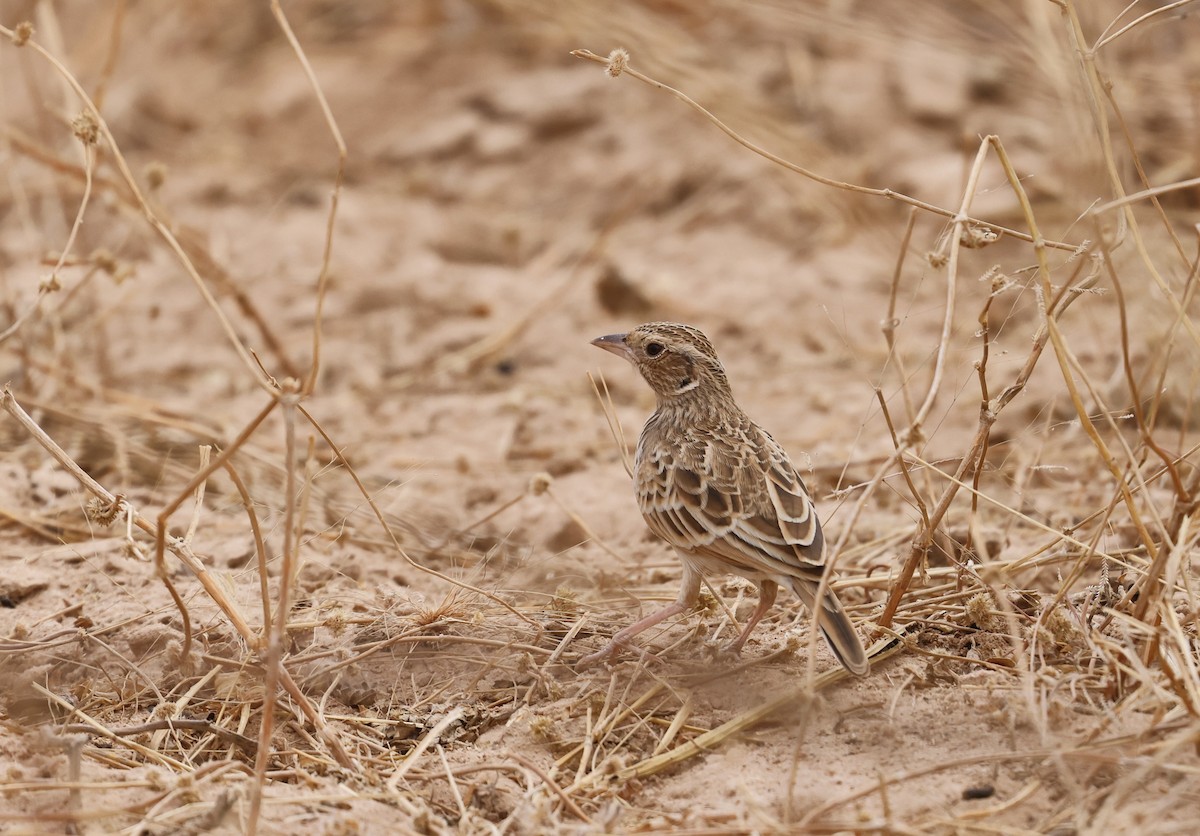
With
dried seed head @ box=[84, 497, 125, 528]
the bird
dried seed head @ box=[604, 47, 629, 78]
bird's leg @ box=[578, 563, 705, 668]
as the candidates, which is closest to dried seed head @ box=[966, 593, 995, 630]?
the bird

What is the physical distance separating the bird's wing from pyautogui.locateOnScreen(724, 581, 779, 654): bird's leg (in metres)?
0.15

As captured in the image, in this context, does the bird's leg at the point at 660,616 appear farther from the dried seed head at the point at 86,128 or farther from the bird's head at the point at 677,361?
the dried seed head at the point at 86,128

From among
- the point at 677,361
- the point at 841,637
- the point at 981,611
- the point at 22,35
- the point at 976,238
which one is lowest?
the point at 981,611

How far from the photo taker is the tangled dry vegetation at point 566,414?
2883 mm

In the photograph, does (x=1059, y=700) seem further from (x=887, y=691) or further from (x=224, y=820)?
(x=224, y=820)

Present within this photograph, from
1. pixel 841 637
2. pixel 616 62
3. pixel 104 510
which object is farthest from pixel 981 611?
pixel 104 510

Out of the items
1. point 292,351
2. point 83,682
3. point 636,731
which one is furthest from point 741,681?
point 292,351

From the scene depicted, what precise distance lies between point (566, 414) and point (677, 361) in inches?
77.3

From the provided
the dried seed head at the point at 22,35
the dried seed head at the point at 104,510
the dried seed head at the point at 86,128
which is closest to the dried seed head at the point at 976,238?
the dried seed head at the point at 104,510

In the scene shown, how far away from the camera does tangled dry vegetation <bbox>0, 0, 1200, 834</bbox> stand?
288cm

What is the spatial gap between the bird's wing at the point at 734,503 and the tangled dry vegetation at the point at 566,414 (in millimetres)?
158

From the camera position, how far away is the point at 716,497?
11.3 feet

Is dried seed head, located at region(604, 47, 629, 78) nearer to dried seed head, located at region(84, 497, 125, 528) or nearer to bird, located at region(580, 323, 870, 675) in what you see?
bird, located at region(580, 323, 870, 675)

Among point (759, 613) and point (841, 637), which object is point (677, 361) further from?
point (841, 637)
